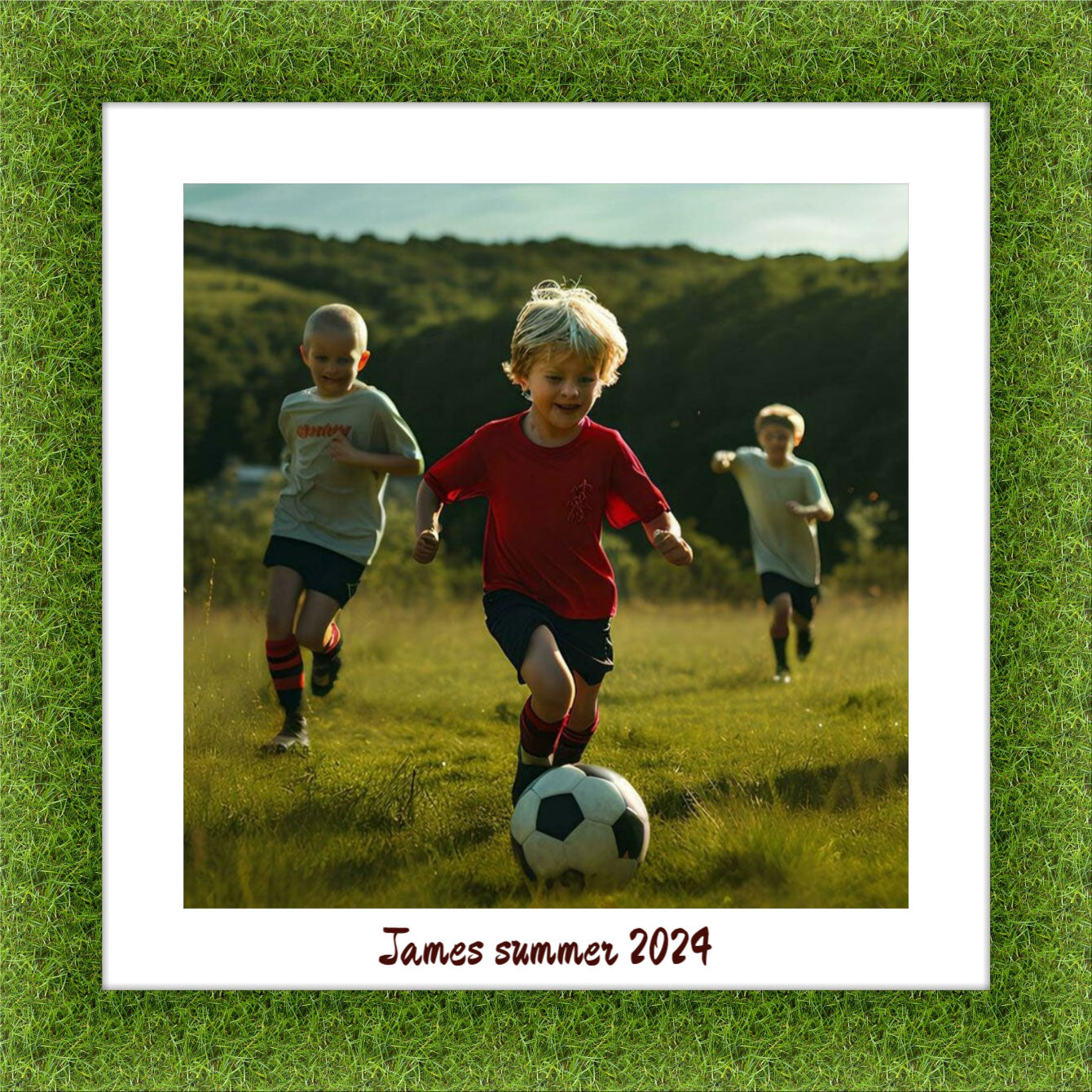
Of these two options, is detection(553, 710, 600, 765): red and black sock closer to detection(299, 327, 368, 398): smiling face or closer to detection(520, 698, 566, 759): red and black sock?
detection(520, 698, 566, 759): red and black sock

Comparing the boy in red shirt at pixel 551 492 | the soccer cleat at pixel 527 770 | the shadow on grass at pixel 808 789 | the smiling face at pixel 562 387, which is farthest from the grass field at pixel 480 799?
the smiling face at pixel 562 387

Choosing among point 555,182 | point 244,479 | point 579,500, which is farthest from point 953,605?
point 244,479

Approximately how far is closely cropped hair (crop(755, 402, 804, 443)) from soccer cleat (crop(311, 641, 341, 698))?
98.6 inches

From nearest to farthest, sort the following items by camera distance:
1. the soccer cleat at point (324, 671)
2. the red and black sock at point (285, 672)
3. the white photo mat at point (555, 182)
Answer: the white photo mat at point (555, 182)
the red and black sock at point (285, 672)
the soccer cleat at point (324, 671)

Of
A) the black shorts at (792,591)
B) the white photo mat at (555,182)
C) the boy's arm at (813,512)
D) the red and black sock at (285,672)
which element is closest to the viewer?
the white photo mat at (555,182)

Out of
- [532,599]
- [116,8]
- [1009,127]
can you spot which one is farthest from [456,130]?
[1009,127]

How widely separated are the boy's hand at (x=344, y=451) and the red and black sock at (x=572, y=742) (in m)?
1.18

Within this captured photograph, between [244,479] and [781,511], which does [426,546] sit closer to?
[781,511]

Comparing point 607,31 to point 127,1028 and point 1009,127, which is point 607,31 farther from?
point 127,1028

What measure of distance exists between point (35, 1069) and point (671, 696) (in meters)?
3.00

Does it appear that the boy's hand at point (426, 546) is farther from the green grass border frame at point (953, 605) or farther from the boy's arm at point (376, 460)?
the green grass border frame at point (953, 605)

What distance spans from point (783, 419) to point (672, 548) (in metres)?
2.58

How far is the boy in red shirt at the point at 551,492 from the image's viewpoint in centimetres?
361

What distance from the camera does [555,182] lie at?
3551 millimetres
